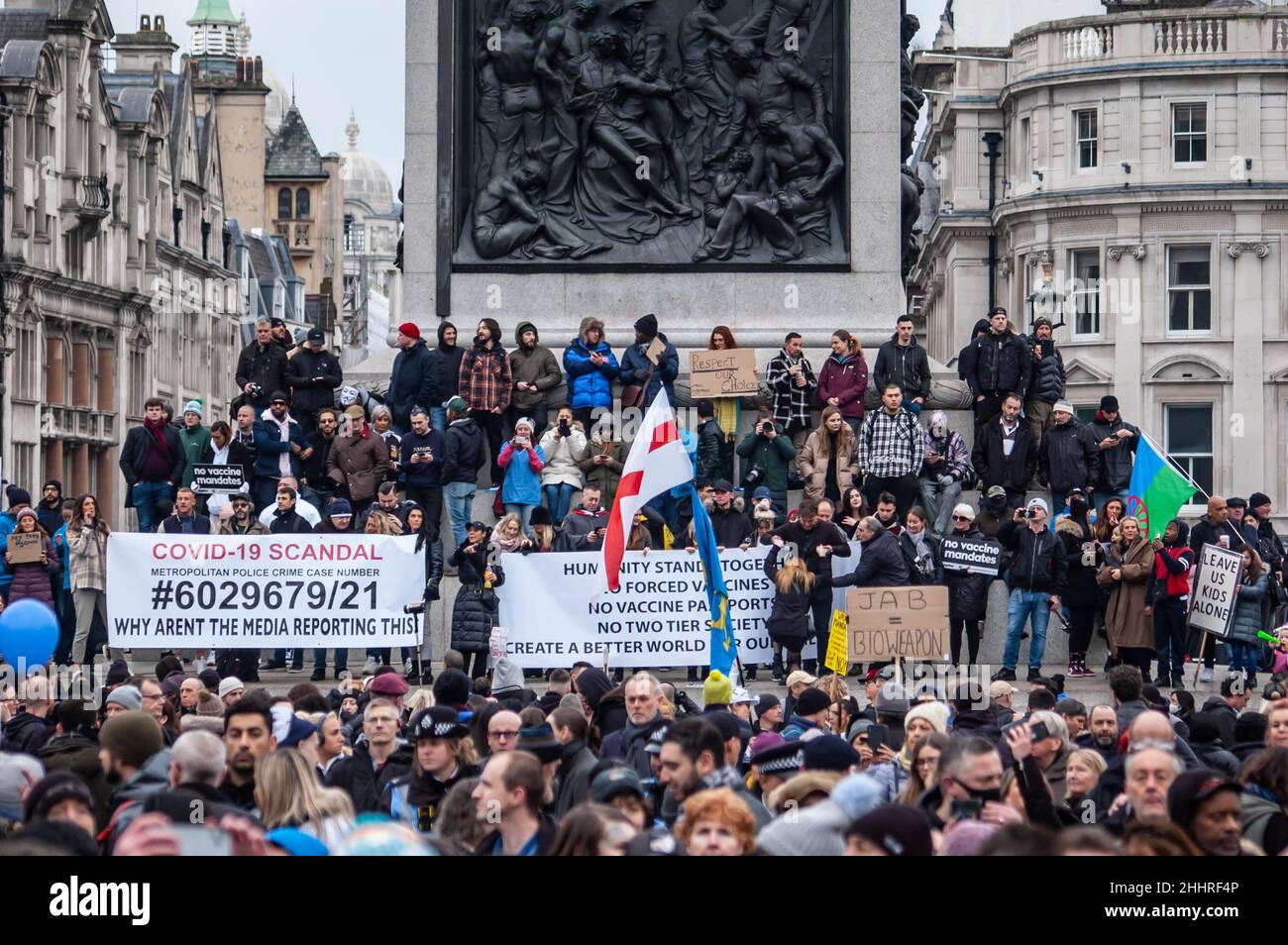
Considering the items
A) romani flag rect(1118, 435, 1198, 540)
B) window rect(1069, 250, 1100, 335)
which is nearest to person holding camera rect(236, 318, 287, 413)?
romani flag rect(1118, 435, 1198, 540)

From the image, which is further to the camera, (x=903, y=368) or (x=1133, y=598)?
(x=903, y=368)

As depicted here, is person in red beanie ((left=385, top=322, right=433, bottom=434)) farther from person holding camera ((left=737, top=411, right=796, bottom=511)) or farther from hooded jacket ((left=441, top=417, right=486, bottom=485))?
person holding camera ((left=737, top=411, right=796, bottom=511))

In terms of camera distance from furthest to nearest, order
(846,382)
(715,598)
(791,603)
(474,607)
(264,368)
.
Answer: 1. (264,368)
2. (846,382)
3. (791,603)
4. (474,607)
5. (715,598)

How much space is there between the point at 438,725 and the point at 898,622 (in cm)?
746

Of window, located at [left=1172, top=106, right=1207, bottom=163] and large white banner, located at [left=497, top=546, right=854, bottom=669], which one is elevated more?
window, located at [left=1172, top=106, right=1207, bottom=163]

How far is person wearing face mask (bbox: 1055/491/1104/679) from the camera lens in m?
20.9

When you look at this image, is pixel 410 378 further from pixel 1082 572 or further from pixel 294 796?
pixel 294 796

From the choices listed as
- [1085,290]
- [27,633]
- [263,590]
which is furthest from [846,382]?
[1085,290]

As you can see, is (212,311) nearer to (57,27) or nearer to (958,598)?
(57,27)

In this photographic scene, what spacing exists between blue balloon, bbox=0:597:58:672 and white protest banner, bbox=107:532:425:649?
287 centimetres

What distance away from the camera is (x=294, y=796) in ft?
31.1

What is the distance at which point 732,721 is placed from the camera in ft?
39.4
